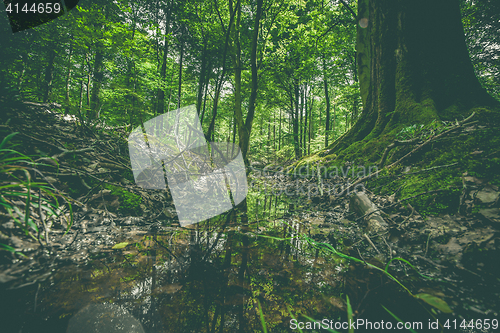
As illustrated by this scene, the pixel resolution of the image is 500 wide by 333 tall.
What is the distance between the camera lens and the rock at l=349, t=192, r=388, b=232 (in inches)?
73.9

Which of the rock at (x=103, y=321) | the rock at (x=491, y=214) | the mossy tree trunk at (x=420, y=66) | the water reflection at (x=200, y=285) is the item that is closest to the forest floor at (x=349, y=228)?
the rock at (x=491, y=214)

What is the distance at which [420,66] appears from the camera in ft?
11.3

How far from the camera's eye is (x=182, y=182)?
4.00m

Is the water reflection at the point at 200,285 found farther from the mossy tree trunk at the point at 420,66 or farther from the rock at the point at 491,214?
the mossy tree trunk at the point at 420,66

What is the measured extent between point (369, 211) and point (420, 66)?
3.18 metres

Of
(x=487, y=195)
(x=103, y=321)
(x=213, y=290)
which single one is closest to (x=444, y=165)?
(x=487, y=195)

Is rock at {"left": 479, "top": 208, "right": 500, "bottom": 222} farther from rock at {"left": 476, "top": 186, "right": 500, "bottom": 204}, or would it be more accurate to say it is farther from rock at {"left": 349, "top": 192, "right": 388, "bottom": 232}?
rock at {"left": 349, "top": 192, "right": 388, "bottom": 232}

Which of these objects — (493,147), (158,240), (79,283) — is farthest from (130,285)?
(493,147)

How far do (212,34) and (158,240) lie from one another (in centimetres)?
741

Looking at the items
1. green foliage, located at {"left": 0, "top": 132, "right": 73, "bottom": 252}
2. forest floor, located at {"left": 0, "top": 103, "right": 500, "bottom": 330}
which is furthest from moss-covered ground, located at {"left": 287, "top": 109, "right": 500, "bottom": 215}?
green foliage, located at {"left": 0, "top": 132, "right": 73, "bottom": 252}

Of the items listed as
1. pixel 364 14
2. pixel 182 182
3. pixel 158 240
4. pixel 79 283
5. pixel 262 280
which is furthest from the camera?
pixel 364 14

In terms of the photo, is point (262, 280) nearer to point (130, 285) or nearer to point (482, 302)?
point (130, 285)

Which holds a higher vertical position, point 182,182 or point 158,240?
point 182,182

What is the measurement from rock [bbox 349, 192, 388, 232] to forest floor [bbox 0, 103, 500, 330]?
1cm
